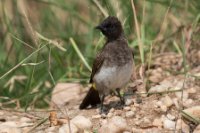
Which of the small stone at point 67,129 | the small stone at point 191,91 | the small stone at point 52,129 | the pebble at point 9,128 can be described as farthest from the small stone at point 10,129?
the small stone at point 191,91

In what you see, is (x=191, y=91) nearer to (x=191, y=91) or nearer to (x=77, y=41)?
(x=191, y=91)

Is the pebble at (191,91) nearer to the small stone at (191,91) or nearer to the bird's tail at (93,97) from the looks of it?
the small stone at (191,91)

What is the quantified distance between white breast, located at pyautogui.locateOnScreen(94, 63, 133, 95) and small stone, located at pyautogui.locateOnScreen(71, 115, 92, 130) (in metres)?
0.60

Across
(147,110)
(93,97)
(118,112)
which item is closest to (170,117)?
(147,110)

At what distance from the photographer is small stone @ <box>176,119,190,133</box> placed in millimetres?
5051

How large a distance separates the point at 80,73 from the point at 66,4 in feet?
3.97

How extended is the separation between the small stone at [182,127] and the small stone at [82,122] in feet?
2.18

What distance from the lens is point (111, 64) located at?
18.7 feet

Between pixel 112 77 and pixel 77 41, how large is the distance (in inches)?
74.1

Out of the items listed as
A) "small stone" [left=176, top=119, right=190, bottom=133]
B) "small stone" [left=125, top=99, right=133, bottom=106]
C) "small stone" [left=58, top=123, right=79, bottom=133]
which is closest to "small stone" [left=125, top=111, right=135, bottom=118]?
"small stone" [left=125, top=99, right=133, bottom=106]

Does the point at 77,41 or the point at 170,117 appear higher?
the point at 77,41

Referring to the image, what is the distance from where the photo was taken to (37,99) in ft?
21.2

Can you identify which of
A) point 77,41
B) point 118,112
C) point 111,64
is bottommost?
point 118,112

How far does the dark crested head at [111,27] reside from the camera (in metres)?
A: 5.85
